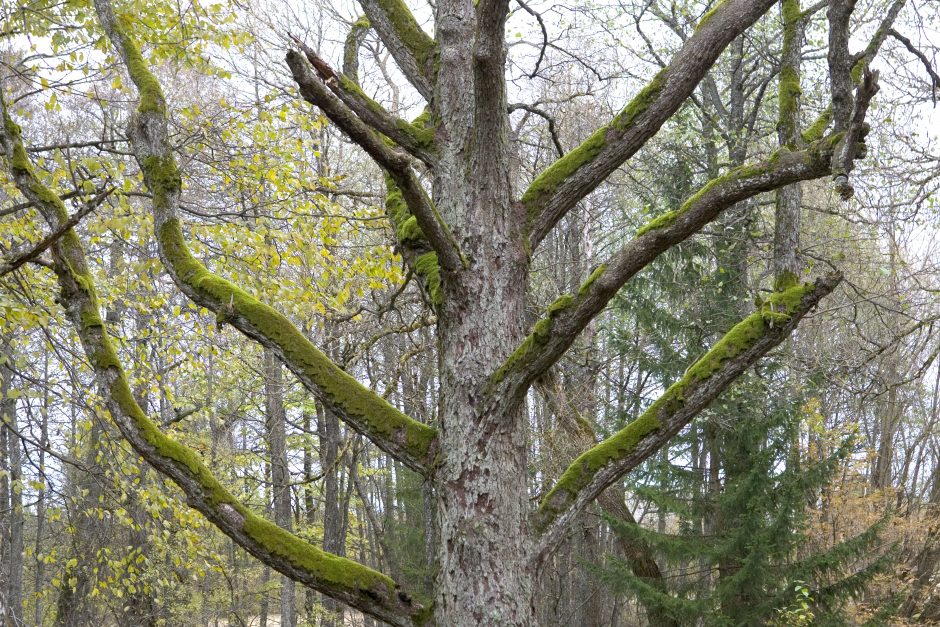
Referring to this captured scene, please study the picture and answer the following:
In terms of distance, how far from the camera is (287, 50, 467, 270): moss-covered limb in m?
2.53

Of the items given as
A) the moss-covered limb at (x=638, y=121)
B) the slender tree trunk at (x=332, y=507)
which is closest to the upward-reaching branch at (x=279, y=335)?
the moss-covered limb at (x=638, y=121)

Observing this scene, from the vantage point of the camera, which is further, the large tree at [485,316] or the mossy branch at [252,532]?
the mossy branch at [252,532]

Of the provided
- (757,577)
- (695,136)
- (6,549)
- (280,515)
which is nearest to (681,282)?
(695,136)

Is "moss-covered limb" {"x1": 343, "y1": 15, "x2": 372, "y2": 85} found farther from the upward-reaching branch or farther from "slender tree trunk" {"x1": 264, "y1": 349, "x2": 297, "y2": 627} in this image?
A: "slender tree trunk" {"x1": 264, "y1": 349, "x2": 297, "y2": 627}

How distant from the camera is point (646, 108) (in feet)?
11.6

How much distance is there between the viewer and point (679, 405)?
11.1 feet

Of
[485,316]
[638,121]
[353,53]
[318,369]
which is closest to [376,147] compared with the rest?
[485,316]

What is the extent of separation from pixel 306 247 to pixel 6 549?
38.9ft

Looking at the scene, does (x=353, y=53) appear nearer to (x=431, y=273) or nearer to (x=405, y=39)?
(x=405, y=39)

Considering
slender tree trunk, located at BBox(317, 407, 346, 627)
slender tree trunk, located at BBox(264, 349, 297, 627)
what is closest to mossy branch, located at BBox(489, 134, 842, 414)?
slender tree trunk, located at BBox(317, 407, 346, 627)

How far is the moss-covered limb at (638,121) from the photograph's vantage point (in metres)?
3.44

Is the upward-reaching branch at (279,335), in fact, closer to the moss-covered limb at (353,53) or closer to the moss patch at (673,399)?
the moss patch at (673,399)

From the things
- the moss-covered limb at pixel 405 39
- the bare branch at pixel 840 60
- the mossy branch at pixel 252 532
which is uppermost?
the moss-covered limb at pixel 405 39

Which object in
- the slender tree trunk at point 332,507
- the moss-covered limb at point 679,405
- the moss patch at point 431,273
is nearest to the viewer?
the moss-covered limb at point 679,405
